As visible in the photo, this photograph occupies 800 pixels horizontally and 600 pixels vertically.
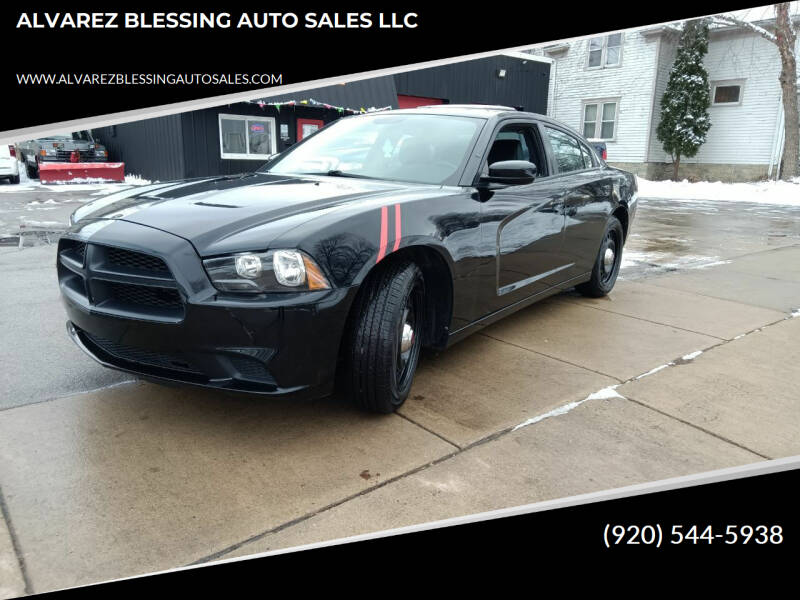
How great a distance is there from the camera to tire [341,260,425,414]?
2670 millimetres

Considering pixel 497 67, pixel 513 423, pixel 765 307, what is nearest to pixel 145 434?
pixel 513 423

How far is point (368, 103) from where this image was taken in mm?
17953

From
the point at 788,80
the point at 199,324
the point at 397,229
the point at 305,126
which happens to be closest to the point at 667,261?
the point at 397,229

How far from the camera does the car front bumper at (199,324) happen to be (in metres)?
2.35

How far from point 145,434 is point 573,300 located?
3.78 m

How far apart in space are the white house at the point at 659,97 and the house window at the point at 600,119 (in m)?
0.04

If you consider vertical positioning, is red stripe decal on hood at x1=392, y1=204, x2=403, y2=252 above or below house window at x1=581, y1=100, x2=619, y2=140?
below

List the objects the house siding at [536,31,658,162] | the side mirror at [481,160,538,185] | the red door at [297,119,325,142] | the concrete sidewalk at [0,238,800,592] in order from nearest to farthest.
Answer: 1. the concrete sidewalk at [0,238,800,592]
2. the side mirror at [481,160,538,185]
3. the red door at [297,119,325,142]
4. the house siding at [536,31,658,162]

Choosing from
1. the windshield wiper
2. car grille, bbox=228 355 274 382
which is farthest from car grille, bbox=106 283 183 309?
the windshield wiper

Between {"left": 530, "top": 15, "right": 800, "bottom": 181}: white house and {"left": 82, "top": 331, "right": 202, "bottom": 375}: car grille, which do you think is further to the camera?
{"left": 530, "top": 15, "right": 800, "bottom": 181}: white house

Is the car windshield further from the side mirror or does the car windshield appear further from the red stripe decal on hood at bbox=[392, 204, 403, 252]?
the red stripe decal on hood at bbox=[392, 204, 403, 252]

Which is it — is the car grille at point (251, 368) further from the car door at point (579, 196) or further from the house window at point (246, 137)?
the house window at point (246, 137)

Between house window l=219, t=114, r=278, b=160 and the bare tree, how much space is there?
51.0ft

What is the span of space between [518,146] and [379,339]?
201 cm
